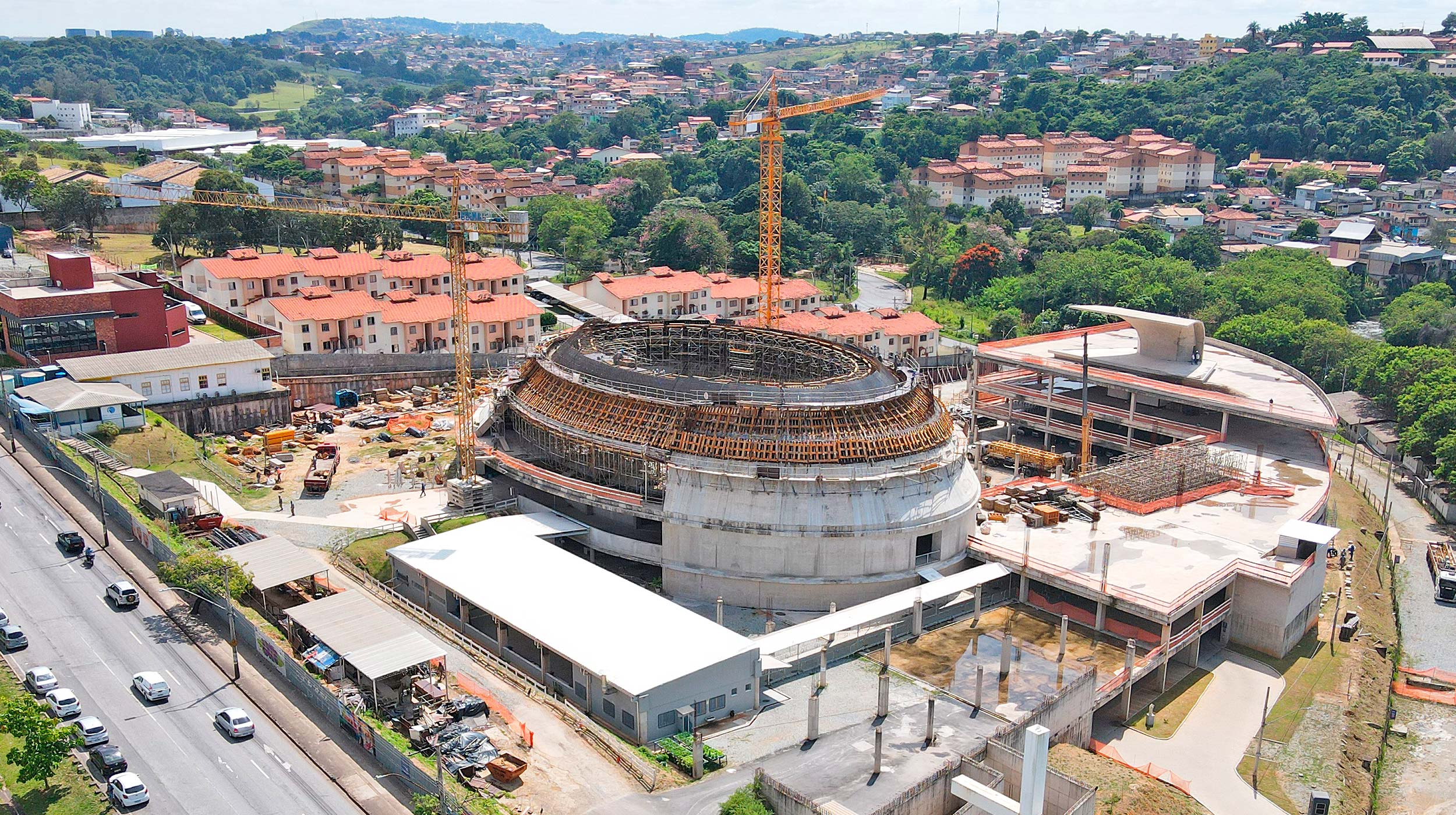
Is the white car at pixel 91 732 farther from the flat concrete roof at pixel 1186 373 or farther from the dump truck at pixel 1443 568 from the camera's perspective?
the dump truck at pixel 1443 568

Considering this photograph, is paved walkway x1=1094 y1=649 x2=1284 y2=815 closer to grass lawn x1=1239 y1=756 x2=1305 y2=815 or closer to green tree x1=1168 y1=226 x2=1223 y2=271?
grass lawn x1=1239 y1=756 x2=1305 y2=815

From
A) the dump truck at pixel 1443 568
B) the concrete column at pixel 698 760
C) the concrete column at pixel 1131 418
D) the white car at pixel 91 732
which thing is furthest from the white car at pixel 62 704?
the dump truck at pixel 1443 568

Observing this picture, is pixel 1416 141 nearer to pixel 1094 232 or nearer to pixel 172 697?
pixel 1094 232

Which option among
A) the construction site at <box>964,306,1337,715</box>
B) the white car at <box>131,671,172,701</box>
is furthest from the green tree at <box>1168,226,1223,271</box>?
the white car at <box>131,671,172,701</box>

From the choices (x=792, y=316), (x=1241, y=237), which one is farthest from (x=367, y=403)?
(x=1241, y=237)

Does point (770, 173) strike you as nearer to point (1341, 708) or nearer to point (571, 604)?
point (571, 604)

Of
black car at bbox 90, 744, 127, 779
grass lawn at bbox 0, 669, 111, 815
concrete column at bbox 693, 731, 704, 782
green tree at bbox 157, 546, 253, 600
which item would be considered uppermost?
green tree at bbox 157, 546, 253, 600

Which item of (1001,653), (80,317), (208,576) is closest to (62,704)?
(208,576)
